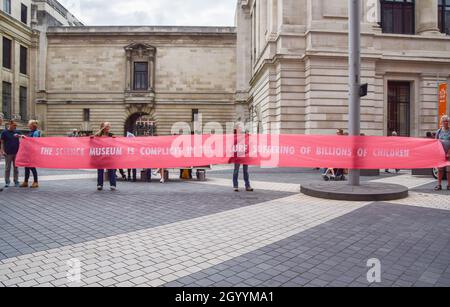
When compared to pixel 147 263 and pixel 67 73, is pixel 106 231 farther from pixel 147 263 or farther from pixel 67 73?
pixel 67 73

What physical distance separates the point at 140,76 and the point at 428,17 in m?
31.5

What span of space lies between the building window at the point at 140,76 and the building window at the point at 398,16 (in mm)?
28515

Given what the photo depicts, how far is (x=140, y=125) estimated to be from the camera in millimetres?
50375

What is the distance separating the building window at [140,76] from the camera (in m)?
42.6

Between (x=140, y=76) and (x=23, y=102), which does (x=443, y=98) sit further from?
(x=23, y=102)

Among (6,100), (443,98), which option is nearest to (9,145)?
(443,98)

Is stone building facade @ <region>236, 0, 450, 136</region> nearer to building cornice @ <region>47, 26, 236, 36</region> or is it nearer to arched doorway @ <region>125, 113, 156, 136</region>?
building cornice @ <region>47, 26, 236, 36</region>

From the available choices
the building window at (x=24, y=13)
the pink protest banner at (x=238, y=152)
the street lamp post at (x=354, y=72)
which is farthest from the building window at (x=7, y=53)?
the street lamp post at (x=354, y=72)

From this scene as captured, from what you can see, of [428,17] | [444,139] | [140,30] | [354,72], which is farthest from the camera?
[140,30]

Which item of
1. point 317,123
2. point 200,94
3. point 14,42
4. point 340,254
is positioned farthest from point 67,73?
point 340,254

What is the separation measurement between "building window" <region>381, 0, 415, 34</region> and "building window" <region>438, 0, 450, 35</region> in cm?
197

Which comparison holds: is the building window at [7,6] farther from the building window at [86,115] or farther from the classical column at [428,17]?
the classical column at [428,17]

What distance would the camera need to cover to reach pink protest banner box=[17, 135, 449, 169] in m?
10.0
